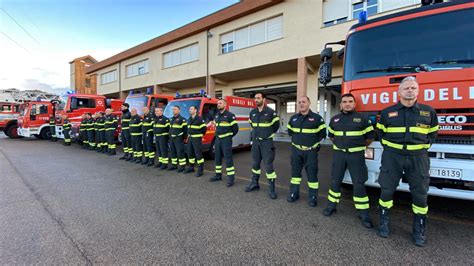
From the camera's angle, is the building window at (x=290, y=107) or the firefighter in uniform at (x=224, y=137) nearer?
the firefighter in uniform at (x=224, y=137)

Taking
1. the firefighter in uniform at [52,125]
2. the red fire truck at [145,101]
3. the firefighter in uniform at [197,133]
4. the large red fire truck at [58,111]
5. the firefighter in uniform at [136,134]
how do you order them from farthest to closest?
the firefighter in uniform at [52,125]
the large red fire truck at [58,111]
the red fire truck at [145,101]
the firefighter in uniform at [136,134]
the firefighter in uniform at [197,133]

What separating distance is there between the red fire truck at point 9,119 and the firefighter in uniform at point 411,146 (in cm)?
2032

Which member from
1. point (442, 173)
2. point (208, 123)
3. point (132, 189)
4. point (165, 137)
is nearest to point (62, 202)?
point (132, 189)

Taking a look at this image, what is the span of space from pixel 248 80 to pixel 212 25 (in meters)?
4.39

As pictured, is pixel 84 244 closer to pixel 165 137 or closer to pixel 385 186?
pixel 385 186

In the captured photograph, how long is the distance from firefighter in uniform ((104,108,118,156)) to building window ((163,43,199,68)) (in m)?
9.72

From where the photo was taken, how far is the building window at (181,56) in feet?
55.1

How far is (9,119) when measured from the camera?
15203mm

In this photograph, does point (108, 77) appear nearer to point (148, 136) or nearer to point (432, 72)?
point (148, 136)

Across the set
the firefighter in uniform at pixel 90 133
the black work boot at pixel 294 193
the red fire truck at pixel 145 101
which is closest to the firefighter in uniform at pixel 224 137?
the black work boot at pixel 294 193

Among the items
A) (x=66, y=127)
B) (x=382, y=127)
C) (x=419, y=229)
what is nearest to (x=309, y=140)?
(x=382, y=127)

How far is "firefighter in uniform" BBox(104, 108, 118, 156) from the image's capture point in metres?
8.22

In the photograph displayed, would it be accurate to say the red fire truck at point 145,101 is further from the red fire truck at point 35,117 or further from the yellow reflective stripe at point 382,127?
the yellow reflective stripe at point 382,127

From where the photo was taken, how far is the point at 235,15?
1387cm
